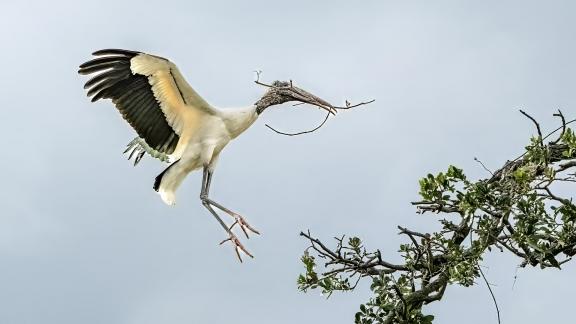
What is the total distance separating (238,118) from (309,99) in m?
0.61

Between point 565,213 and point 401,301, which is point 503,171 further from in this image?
point 401,301

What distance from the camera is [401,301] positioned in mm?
5367

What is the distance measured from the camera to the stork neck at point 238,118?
791 centimetres

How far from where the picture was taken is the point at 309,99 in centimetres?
805

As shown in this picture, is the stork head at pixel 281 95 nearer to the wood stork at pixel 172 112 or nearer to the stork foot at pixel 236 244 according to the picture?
the wood stork at pixel 172 112

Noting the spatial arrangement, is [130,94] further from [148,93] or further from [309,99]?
[309,99]

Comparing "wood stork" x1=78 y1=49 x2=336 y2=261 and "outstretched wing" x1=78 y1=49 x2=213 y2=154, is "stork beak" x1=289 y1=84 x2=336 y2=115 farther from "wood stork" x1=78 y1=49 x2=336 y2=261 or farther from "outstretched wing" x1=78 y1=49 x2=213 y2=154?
"outstretched wing" x1=78 y1=49 x2=213 y2=154

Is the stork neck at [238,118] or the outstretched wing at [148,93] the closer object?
the outstretched wing at [148,93]

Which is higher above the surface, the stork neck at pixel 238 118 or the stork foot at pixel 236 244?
the stork neck at pixel 238 118

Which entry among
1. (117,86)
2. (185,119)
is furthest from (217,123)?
(117,86)

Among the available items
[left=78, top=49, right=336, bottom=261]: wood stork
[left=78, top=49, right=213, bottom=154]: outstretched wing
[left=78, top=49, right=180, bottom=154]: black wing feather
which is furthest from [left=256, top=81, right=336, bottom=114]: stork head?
[left=78, top=49, right=180, bottom=154]: black wing feather

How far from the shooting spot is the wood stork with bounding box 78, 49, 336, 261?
24.1ft

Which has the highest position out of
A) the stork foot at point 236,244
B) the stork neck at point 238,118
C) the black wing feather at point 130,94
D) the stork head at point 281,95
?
the stork head at point 281,95

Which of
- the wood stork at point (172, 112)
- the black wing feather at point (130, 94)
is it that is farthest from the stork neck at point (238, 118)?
the black wing feather at point (130, 94)
